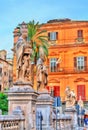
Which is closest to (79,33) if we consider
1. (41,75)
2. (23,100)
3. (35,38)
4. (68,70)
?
(68,70)

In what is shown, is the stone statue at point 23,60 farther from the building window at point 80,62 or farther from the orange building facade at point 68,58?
the building window at point 80,62

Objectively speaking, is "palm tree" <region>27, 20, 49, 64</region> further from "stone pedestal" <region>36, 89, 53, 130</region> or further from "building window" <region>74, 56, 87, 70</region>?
"stone pedestal" <region>36, 89, 53, 130</region>

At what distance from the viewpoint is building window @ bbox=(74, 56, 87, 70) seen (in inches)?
2213

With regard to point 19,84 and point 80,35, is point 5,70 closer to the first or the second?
point 80,35

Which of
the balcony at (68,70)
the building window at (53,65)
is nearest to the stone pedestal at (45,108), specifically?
the balcony at (68,70)

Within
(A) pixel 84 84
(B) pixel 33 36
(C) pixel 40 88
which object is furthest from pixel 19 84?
(A) pixel 84 84

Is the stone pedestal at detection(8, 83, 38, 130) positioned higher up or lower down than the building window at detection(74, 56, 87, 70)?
lower down

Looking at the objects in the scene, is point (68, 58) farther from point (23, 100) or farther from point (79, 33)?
point (23, 100)

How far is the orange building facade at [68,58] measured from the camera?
55.7 metres

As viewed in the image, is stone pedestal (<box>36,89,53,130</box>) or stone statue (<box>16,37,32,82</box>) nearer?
stone statue (<box>16,37,32,82</box>)

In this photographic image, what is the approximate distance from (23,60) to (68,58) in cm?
4294

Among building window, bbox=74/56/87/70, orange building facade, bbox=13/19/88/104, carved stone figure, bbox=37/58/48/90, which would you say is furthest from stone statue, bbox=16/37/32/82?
building window, bbox=74/56/87/70

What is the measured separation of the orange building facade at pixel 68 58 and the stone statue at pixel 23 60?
135 feet

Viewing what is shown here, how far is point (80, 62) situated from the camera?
56312 millimetres
